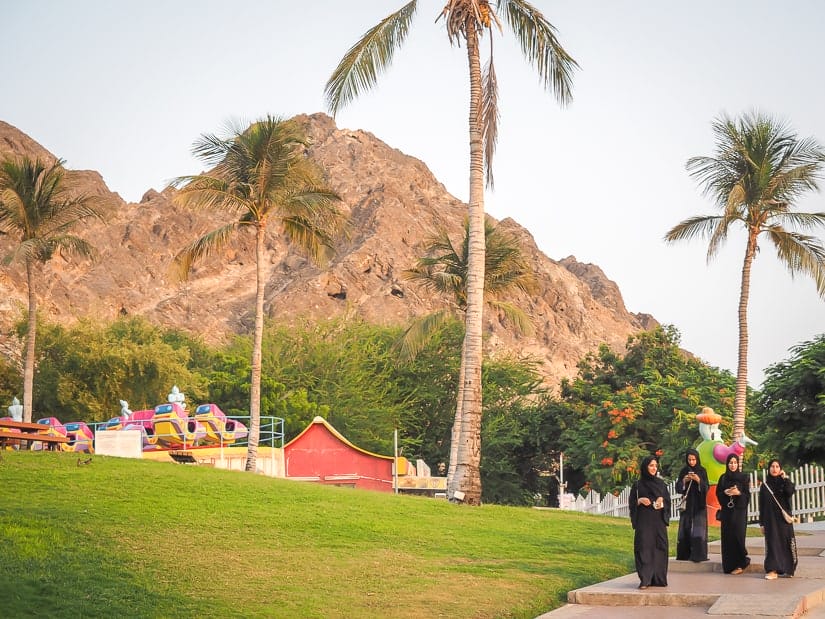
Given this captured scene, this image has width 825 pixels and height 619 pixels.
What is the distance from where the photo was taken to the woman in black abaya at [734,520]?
14.1 m

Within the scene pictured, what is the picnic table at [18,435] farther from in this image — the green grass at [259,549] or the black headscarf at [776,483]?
the black headscarf at [776,483]

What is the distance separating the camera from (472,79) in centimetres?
2317

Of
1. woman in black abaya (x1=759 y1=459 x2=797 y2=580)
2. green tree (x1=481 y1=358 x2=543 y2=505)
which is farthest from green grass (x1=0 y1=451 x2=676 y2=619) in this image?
green tree (x1=481 y1=358 x2=543 y2=505)

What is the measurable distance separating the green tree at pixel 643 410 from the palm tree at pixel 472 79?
14.3 m

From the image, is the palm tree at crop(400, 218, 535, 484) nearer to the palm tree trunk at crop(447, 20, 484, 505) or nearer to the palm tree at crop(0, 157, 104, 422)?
the palm tree at crop(0, 157, 104, 422)

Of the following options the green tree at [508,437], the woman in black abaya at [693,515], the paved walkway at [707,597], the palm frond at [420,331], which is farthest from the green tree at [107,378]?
the paved walkway at [707,597]

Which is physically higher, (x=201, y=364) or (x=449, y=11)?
(x=449, y=11)

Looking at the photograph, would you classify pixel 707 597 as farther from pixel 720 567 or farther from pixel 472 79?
pixel 472 79

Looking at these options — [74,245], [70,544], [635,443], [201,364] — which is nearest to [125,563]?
[70,544]

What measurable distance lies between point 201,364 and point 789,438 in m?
35.3

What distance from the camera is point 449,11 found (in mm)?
23000

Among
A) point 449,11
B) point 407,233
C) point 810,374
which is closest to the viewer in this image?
point 449,11

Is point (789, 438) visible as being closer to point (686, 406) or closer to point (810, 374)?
point (810, 374)

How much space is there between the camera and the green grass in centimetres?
1091
